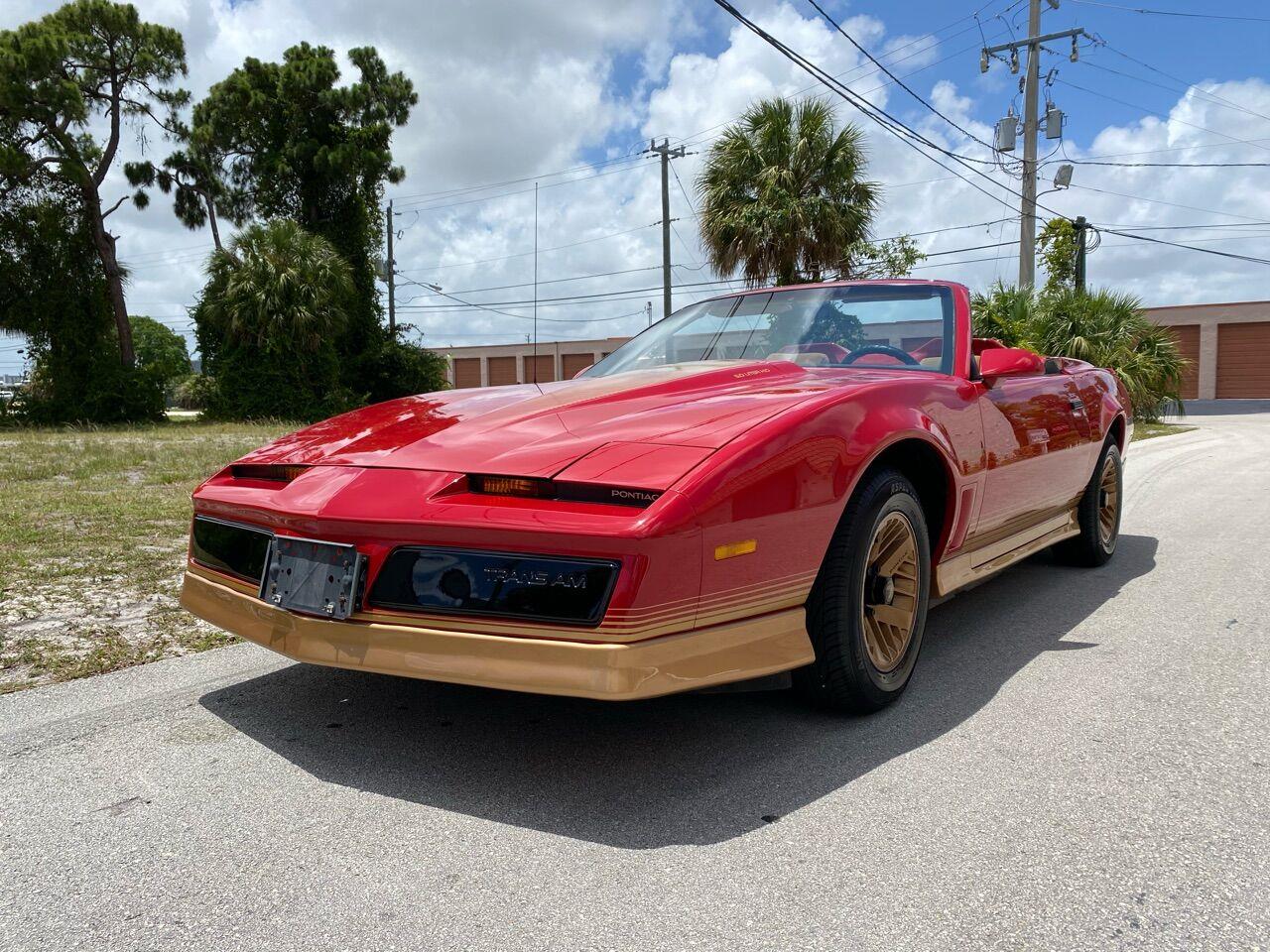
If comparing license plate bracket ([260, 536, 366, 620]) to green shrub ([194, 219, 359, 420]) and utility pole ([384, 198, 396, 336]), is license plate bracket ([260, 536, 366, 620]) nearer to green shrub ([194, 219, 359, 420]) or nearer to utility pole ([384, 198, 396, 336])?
green shrub ([194, 219, 359, 420])

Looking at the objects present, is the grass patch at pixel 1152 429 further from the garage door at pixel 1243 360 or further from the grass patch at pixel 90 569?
the garage door at pixel 1243 360

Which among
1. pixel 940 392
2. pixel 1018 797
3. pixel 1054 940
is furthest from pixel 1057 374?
pixel 1054 940

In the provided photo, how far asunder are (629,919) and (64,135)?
26463 millimetres

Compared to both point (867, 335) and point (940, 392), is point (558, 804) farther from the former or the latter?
point (867, 335)

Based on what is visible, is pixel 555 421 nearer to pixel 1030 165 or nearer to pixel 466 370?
pixel 1030 165

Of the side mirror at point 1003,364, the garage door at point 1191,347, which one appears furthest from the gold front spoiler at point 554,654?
the garage door at point 1191,347

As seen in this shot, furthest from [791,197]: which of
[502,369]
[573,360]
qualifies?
[502,369]

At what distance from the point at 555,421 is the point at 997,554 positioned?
1980 mm

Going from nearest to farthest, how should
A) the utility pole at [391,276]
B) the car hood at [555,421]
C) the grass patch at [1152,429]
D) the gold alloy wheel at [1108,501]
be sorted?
the car hood at [555,421] → the gold alloy wheel at [1108,501] → the grass patch at [1152,429] → the utility pole at [391,276]

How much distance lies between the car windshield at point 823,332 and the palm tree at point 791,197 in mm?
14730

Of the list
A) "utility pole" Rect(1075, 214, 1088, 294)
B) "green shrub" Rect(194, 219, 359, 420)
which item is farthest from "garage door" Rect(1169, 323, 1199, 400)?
→ "green shrub" Rect(194, 219, 359, 420)

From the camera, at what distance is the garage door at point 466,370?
60531 millimetres

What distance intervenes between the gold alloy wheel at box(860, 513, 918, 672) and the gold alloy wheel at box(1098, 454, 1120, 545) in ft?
8.56

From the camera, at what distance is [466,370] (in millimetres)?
61188
